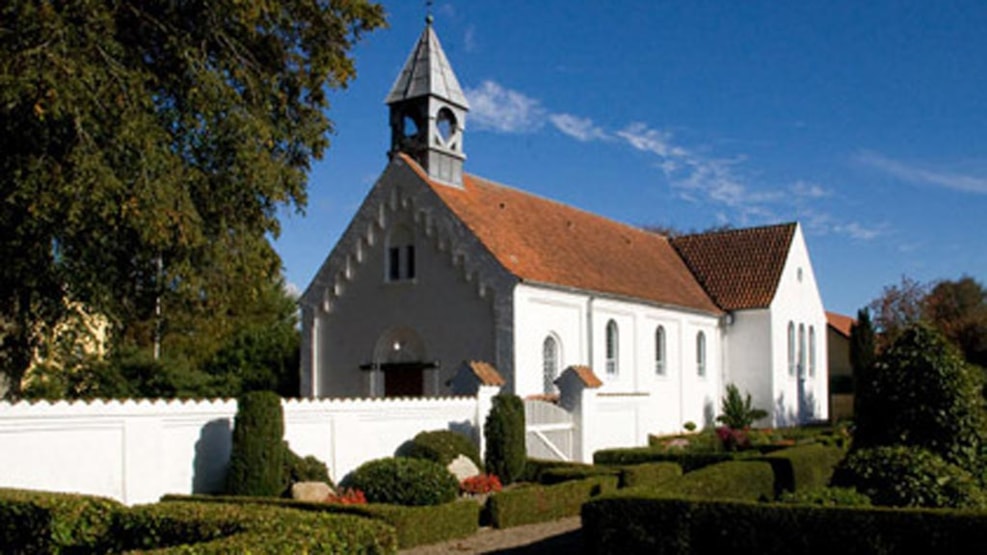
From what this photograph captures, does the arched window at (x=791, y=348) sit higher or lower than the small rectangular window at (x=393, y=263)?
lower

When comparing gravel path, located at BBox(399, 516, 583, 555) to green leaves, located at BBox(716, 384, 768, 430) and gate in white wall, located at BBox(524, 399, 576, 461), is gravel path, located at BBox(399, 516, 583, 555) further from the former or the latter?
green leaves, located at BBox(716, 384, 768, 430)

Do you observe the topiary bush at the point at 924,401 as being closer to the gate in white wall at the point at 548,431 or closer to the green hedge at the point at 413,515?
the green hedge at the point at 413,515

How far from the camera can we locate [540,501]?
16.8m

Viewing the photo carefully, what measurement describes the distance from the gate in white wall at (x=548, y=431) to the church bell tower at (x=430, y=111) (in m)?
8.18

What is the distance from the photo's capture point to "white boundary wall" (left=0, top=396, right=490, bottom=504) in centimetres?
1405

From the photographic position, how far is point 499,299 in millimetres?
25750

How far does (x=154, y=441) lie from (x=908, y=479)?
37.9ft

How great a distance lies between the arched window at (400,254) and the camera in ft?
91.0

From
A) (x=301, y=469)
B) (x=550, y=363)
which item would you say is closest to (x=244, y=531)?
(x=301, y=469)

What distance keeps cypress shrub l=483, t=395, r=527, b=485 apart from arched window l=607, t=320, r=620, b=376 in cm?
908

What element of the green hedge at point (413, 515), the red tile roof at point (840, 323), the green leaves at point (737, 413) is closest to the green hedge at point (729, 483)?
the green hedge at point (413, 515)

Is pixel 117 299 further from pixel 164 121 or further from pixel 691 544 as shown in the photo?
pixel 691 544

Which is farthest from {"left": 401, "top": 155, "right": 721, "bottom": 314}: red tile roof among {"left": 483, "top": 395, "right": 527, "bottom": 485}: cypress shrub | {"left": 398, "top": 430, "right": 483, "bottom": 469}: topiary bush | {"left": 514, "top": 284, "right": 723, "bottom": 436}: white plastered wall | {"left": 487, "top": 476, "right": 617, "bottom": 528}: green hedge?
{"left": 487, "top": 476, "right": 617, "bottom": 528}: green hedge

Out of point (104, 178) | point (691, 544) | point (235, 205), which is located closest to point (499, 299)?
point (235, 205)
